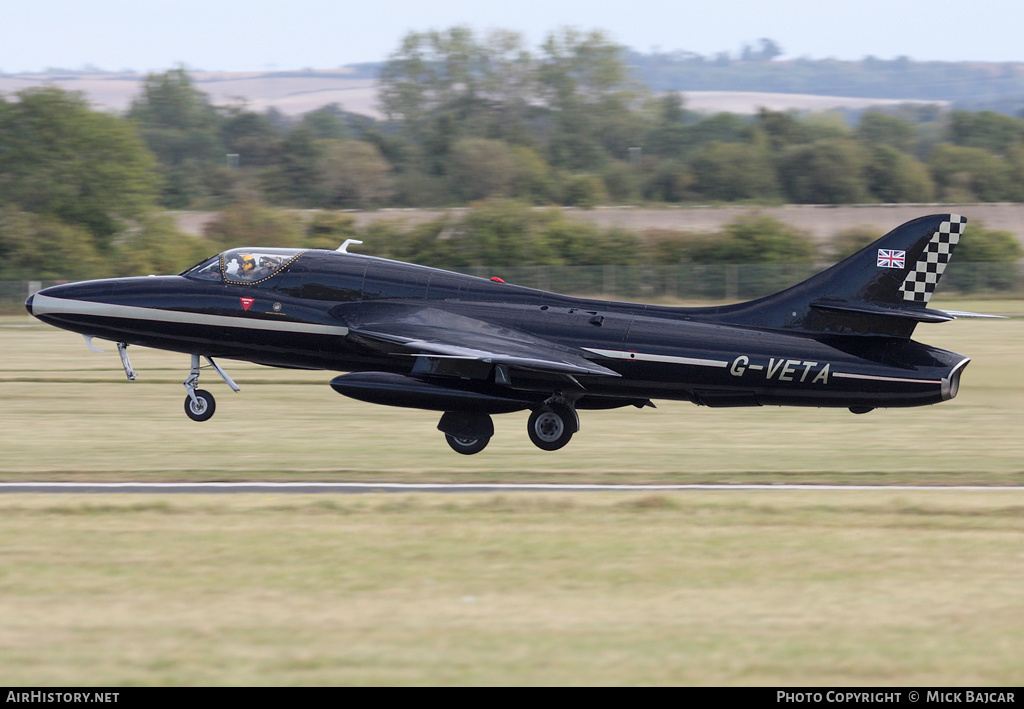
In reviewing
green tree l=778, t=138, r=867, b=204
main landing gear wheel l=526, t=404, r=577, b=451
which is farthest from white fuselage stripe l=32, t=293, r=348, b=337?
green tree l=778, t=138, r=867, b=204

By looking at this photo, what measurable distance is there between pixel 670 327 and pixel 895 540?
561 cm

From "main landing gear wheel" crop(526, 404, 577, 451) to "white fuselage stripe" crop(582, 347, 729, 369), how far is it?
3.54 ft

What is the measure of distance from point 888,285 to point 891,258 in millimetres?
382

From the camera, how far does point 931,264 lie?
15.5 m

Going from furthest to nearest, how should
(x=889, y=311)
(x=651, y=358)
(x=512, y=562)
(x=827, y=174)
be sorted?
(x=827, y=174), (x=651, y=358), (x=889, y=311), (x=512, y=562)

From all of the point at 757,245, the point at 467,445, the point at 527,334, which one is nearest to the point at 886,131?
the point at 757,245

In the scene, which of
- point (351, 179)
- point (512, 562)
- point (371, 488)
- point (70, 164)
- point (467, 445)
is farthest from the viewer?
point (351, 179)

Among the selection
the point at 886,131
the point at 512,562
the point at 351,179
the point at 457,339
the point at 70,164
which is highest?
the point at 886,131

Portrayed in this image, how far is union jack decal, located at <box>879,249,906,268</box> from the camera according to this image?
15625mm

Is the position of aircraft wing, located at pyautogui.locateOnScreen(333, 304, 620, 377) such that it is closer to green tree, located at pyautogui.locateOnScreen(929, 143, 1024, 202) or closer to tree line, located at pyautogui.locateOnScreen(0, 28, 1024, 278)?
tree line, located at pyautogui.locateOnScreen(0, 28, 1024, 278)

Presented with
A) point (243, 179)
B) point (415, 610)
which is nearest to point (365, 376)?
point (415, 610)

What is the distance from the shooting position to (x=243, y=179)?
303 feet

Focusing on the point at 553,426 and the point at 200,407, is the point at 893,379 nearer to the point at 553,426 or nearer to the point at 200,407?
the point at 553,426
